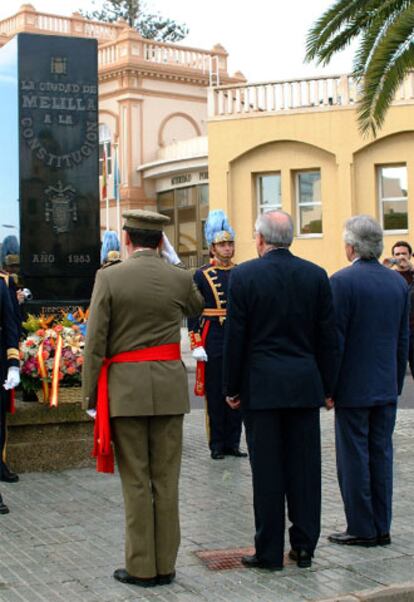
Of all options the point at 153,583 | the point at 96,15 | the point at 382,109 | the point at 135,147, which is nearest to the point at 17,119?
the point at 153,583

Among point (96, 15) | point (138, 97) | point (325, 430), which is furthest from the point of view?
point (96, 15)

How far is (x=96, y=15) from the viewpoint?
61031 millimetres

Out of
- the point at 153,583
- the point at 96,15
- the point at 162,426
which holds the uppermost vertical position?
the point at 96,15

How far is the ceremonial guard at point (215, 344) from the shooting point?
1009 centimetres

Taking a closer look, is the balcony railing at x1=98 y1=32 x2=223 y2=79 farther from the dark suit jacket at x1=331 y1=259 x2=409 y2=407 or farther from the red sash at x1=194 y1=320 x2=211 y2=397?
the dark suit jacket at x1=331 y1=259 x2=409 y2=407

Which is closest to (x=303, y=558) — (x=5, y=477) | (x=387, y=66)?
(x=5, y=477)

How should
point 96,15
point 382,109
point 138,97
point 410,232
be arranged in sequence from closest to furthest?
point 382,109 < point 410,232 < point 138,97 < point 96,15

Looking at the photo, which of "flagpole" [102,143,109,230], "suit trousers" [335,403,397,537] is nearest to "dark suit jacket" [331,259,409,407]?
"suit trousers" [335,403,397,537]

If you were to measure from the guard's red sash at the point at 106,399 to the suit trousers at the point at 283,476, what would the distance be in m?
0.69

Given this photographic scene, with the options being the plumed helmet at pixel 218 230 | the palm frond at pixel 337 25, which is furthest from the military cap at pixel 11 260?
the palm frond at pixel 337 25

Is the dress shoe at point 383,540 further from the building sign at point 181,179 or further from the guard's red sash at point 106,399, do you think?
the building sign at point 181,179

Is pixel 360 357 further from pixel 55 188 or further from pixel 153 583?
pixel 55 188

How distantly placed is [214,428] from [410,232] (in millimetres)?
20316

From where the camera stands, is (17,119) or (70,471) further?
(17,119)
